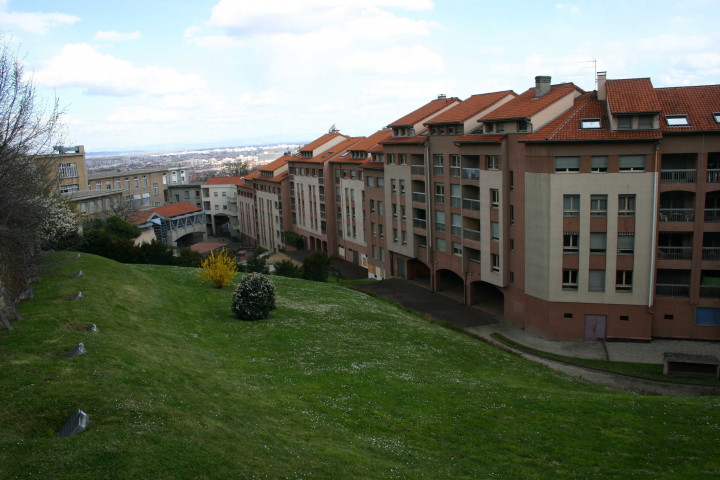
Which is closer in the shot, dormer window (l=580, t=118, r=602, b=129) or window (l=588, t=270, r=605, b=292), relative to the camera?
dormer window (l=580, t=118, r=602, b=129)

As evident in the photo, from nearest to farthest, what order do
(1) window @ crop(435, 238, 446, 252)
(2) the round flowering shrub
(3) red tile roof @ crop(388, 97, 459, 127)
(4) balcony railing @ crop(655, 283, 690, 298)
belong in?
1. (2) the round flowering shrub
2. (4) balcony railing @ crop(655, 283, 690, 298)
3. (1) window @ crop(435, 238, 446, 252)
4. (3) red tile roof @ crop(388, 97, 459, 127)

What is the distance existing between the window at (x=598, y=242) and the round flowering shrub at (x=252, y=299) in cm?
2252

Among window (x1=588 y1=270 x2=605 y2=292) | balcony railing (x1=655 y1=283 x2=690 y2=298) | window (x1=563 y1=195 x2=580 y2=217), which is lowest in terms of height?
balcony railing (x1=655 y1=283 x2=690 y2=298)

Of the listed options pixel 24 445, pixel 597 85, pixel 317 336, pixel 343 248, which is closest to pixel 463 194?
pixel 597 85

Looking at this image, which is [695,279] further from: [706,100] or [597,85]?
[597,85]

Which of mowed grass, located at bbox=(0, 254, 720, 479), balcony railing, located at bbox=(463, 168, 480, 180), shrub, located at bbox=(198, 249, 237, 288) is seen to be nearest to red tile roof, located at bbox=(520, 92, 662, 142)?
balcony railing, located at bbox=(463, 168, 480, 180)

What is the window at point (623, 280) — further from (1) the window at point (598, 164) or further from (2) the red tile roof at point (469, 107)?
(2) the red tile roof at point (469, 107)

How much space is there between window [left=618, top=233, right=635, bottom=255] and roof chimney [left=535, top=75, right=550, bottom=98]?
1379cm

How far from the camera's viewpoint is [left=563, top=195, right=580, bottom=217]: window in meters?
38.0

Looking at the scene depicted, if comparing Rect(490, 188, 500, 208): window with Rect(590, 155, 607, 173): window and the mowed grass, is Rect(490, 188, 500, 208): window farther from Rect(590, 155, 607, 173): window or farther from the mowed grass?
the mowed grass

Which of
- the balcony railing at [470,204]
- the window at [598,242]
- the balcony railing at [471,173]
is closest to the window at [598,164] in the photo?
the window at [598,242]

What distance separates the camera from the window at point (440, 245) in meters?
51.7

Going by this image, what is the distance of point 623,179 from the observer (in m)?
36.5

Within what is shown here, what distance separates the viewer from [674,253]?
121 feet
